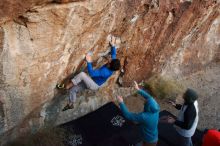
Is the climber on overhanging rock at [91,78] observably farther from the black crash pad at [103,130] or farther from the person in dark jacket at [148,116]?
the person in dark jacket at [148,116]

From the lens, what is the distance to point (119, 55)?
25.7ft

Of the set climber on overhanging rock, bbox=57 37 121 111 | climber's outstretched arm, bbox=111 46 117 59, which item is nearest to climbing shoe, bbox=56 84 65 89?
climber on overhanging rock, bbox=57 37 121 111

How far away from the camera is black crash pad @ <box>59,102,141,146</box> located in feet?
23.8

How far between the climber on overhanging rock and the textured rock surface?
0.17 m

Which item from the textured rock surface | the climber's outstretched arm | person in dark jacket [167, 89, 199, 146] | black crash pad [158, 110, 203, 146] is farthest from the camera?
black crash pad [158, 110, 203, 146]

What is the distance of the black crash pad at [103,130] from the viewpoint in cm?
727

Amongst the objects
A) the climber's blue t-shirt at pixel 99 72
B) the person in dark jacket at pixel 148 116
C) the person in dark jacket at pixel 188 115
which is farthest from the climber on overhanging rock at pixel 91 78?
the person in dark jacket at pixel 188 115

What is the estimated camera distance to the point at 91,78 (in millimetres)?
6883

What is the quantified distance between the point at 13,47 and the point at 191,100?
8.60 feet

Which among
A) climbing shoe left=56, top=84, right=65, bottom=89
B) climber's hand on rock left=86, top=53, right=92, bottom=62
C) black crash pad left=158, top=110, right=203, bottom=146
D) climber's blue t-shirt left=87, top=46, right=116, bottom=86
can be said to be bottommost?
black crash pad left=158, top=110, right=203, bottom=146

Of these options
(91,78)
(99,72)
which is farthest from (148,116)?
(91,78)

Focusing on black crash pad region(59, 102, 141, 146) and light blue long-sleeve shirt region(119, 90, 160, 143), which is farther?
black crash pad region(59, 102, 141, 146)

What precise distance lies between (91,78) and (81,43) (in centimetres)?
61

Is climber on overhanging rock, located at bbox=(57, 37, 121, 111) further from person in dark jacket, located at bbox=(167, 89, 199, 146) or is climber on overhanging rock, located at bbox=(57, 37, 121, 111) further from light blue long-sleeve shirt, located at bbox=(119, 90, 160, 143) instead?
person in dark jacket, located at bbox=(167, 89, 199, 146)
